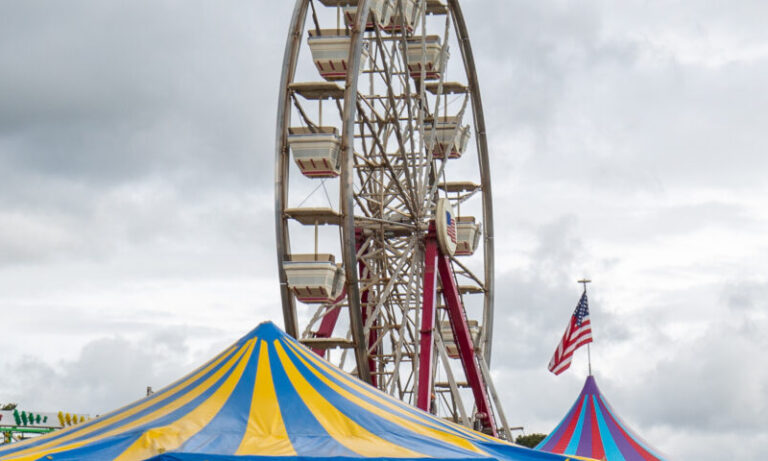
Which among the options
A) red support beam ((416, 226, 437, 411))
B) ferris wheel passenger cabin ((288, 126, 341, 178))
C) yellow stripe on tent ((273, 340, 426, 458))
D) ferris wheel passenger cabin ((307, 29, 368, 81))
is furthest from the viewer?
ferris wheel passenger cabin ((307, 29, 368, 81))

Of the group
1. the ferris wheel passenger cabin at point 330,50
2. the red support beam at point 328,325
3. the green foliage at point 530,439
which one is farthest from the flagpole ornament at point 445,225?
the green foliage at point 530,439

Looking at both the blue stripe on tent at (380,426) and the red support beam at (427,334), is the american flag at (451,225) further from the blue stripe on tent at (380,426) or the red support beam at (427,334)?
the blue stripe on tent at (380,426)

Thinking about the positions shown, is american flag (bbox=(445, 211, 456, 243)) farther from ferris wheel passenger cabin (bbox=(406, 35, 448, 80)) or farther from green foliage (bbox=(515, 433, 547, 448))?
green foliage (bbox=(515, 433, 547, 448))

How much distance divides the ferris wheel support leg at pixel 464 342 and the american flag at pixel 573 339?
1673 millimetres

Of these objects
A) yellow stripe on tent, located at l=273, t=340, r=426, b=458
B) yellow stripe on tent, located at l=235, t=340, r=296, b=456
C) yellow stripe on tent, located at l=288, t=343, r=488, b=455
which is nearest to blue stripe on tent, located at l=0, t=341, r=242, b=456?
yellow stripe on tent, located at l=235, t=340, r=296, b=456

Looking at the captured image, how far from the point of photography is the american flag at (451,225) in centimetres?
2526

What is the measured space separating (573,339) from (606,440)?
9.93ft

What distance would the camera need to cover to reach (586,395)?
25141 millimetres

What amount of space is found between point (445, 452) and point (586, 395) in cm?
1362

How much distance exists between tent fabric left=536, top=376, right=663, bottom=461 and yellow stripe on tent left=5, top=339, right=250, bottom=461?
11422 millimetres

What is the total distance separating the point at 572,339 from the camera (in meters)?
26.7

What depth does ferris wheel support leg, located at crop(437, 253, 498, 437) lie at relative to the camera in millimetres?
25438

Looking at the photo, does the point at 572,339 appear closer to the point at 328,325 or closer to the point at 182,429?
the point at 328,325

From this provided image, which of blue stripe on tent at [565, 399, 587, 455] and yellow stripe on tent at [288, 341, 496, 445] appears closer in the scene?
yellow stripe on tent at [288, 341, 496, 445]
